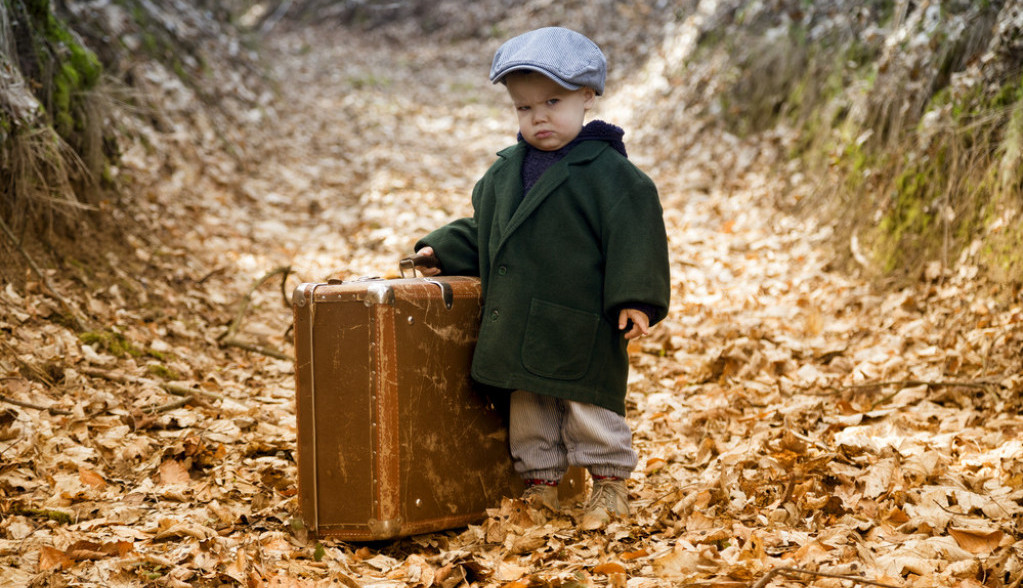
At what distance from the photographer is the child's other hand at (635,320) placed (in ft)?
9.12

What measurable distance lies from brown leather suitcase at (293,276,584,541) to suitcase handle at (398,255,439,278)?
8.2 inches

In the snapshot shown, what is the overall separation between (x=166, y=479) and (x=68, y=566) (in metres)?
0.71

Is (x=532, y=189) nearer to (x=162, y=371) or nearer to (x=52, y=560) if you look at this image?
(x=52, y=560)

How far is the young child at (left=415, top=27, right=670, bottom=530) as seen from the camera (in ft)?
Result: 9.19

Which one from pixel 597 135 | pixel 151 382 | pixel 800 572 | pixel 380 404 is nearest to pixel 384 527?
pixel 380 404

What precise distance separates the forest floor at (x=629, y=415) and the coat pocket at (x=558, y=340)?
0.51 meters

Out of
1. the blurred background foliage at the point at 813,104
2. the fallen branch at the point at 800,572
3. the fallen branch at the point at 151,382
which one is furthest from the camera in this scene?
the blurred background foliage at the point at 813,104

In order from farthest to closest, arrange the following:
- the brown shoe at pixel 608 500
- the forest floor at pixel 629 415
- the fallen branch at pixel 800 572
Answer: the brown shoe at pixel 608 500 < the forest floor at pixel 629 415 < the fallen branch at pixel 800 572

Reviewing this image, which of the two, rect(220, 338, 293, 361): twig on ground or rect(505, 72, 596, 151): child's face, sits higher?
rect(505, 72, 596, 151): child's face

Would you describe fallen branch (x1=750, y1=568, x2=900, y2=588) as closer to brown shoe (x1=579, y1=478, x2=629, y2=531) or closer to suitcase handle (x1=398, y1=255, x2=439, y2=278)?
brown shoe (x1=579, y1=478, x2=629, y2=531)

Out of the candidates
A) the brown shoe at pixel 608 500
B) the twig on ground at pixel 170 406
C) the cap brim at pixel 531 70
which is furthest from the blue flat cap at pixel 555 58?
the twig on ground at pixel 170 406

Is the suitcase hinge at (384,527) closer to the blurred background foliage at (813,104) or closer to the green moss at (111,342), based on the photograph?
the green moss at (111,342)

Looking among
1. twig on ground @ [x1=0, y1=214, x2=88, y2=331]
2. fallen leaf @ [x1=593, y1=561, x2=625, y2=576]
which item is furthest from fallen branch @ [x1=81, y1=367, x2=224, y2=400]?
fallen leaf @ [x1=593, y1=561, x2=625, y2=576]

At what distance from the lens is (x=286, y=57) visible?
14.4 meters
